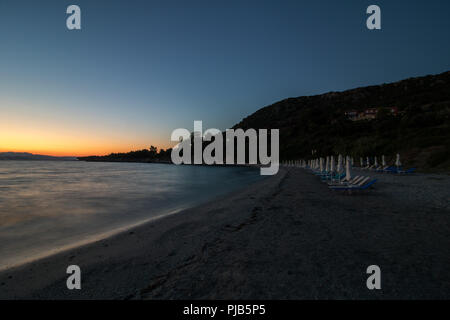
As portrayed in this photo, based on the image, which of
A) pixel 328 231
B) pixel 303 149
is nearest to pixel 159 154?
pixel 303 149

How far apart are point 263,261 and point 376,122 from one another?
73.7 m

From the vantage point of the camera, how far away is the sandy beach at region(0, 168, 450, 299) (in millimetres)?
2764

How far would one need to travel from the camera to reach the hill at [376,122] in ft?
89.0

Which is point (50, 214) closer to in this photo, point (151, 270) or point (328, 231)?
point (151, 270)

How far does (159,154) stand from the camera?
17775 cm

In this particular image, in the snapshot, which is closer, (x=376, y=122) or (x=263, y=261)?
(x=263, y=261)

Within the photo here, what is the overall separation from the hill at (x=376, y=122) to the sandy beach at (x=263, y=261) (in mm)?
19900

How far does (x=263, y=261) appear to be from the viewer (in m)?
3.48

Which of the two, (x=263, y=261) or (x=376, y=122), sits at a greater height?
(x=376, y=122)

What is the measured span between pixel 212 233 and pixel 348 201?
5525 millimetres

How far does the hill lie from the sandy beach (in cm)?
1990

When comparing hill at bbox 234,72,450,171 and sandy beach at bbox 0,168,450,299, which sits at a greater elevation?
hill at bbox 234,72,450,171

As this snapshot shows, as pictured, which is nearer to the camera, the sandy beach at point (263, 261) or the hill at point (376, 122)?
the sandy beach at point (263, 261)
